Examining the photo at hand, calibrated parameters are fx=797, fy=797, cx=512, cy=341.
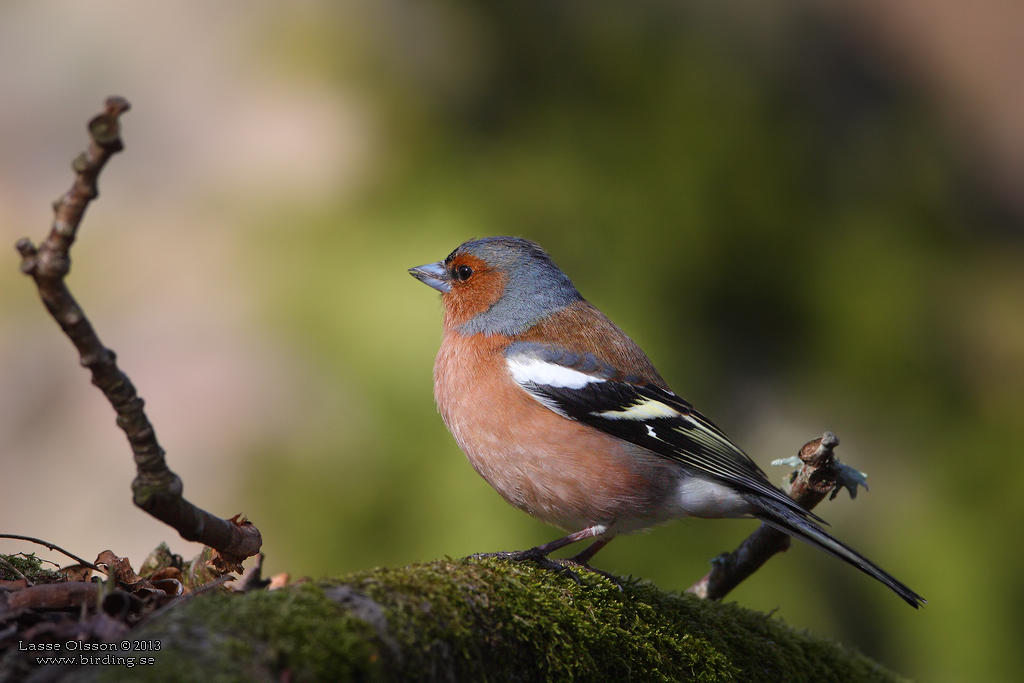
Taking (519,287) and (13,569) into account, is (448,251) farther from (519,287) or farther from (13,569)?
(13,569)

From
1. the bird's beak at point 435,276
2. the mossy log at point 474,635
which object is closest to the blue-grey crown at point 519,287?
the bird's beak at point 435,276

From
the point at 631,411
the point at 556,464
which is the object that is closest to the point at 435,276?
the point at 631,411

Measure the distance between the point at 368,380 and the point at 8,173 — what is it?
12.6 feet

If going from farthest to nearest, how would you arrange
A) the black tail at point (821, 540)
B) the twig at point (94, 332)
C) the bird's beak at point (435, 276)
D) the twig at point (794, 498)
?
1. the bird's beak at point (435, 276)
2. the twig at point (794, 498)
3. the black tail at point (821, 540)
4. the twig at point (94, 332)

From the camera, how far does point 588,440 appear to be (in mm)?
3383

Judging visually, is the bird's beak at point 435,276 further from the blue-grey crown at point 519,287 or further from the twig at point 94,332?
the twig at point 94,332

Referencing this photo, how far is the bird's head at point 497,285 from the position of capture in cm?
410

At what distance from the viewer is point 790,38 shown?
25.0ft

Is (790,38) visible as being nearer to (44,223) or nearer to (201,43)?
(201,43)

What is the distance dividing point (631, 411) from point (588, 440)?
1.02 feet

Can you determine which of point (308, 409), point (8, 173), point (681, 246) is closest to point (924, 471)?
point (681, 246)

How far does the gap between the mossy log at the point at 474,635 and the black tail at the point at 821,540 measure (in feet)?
1.27

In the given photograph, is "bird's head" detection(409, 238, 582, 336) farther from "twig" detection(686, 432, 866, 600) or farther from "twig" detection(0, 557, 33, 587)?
"twig" detection(0, 557, 33, 587)

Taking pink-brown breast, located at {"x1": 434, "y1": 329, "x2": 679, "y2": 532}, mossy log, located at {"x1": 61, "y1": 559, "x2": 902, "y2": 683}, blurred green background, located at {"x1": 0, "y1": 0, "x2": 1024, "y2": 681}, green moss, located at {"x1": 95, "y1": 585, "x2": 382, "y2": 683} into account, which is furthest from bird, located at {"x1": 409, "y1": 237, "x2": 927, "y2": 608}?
blurred green background, located at {"x1": 0, "y1": 0, "x2": 1024, "y2": 681}
